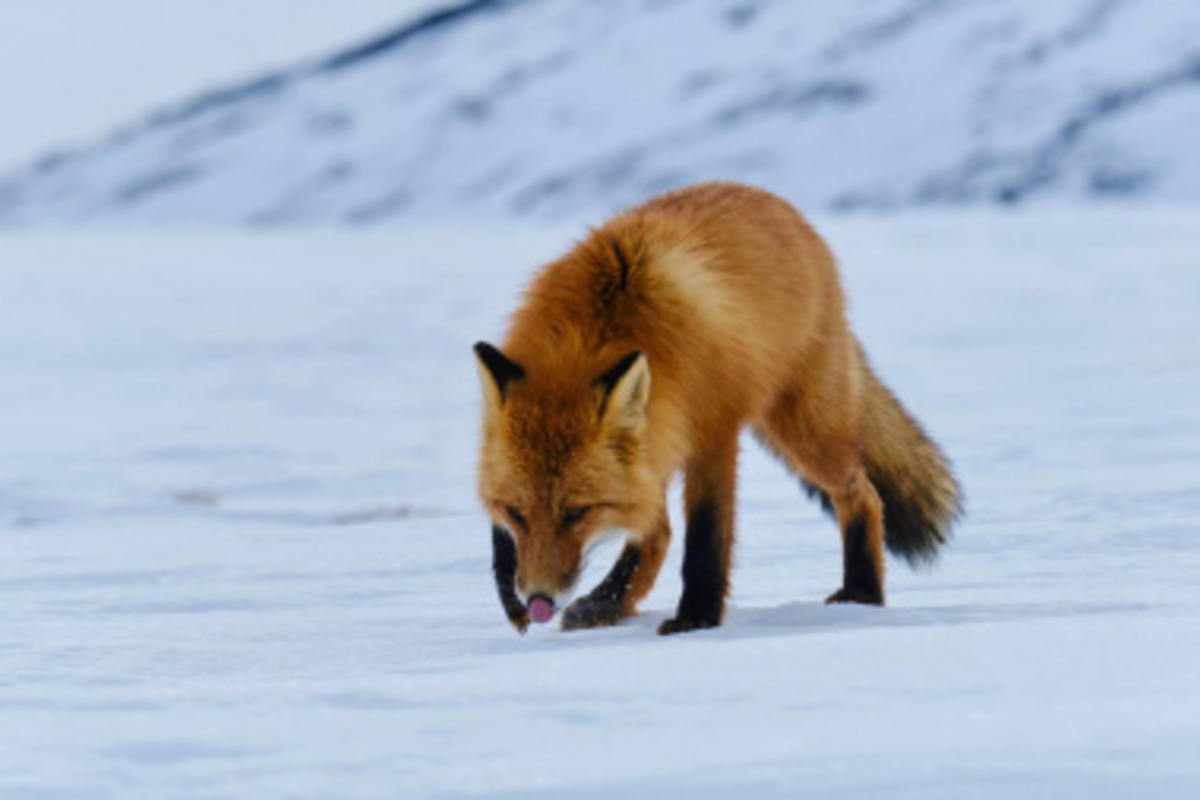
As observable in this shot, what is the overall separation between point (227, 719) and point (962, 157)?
69.7 m

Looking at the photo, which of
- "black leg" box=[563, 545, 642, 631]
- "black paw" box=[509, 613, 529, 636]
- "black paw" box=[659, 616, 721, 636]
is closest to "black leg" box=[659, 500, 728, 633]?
"black paw" box=[659, 616, 721, 636]

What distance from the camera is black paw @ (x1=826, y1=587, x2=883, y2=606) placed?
5566 millimetres

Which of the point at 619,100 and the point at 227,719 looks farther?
the point at 619,100

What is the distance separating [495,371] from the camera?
4.64 meters

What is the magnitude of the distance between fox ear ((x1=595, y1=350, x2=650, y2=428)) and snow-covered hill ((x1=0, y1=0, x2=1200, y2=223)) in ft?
171

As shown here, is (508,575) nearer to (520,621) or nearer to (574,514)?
(520,621)

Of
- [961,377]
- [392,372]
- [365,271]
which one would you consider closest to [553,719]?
[961,377]

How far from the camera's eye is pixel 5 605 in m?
5.82

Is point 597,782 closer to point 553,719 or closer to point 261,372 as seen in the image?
point 553,719

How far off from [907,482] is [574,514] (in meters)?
1.90

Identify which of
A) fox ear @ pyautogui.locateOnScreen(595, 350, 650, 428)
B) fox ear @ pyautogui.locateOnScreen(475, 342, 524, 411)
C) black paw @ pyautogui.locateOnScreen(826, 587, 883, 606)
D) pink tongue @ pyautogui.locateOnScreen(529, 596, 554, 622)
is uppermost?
fox ear @ pyautogui.locateOnScreen(475, 342, 524, 411)

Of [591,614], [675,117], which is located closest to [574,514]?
[591,614]

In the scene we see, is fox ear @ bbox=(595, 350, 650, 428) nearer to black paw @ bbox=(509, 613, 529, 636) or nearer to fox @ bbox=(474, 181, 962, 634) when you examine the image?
fox @ bbox=(474, 181, 962, 634)

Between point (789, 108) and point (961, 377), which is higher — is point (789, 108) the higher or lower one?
the higher one
